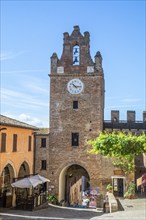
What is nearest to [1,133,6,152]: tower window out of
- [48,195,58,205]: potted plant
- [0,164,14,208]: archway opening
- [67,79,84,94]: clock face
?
[0,164,14,208]: archway opening

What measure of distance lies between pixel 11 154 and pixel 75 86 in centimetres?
958

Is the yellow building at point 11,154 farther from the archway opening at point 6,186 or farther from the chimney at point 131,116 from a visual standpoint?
Answer: the chimney at point 131,116

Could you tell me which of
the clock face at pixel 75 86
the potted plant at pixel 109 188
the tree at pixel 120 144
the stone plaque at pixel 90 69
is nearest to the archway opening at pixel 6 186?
the potted plant at pixel 109 188

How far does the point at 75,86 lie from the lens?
95.2ft

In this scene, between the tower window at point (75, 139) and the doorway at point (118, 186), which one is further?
the tower window at point (75, 139)

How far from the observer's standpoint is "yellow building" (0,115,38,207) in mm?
20938

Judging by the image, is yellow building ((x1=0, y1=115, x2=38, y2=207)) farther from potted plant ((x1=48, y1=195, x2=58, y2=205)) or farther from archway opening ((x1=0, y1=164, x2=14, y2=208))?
potted plant ((x1=48, y1=195, x2=58, y2=205))

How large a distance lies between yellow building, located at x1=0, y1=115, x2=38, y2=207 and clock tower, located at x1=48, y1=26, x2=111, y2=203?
10.3 ft

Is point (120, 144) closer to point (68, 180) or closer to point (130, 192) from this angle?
point (130, 192)

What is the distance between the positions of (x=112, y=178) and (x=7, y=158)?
10203mm

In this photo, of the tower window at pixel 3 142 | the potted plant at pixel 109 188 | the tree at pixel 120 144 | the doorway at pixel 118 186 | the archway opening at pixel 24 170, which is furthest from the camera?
the doorway at pixel 118 186

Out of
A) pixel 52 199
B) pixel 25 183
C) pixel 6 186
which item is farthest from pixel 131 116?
pixel 6 186

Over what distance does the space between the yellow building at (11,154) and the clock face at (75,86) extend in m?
5.27

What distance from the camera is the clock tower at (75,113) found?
28.3 metres
